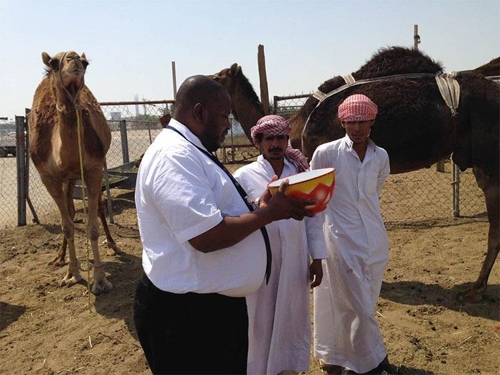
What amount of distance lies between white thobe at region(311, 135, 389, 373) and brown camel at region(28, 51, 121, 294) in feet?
9.17

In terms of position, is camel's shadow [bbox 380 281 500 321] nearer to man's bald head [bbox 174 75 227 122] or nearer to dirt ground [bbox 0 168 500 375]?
dirt ground [bbox 0 168 500 375]

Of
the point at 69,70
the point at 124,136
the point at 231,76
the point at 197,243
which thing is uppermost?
the point at 231,76

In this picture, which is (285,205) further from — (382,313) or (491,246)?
(491,246)

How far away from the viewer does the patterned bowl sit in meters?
1.89

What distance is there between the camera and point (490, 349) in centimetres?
361

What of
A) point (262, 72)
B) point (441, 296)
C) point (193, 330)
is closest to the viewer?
point (193, 330)

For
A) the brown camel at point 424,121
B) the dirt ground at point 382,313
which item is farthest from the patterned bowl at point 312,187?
the brown camel at point 424,121

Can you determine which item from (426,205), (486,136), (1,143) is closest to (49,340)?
(486,136)

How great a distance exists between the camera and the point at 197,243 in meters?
1.72

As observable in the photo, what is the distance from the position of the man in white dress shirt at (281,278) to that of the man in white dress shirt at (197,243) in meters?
0.57

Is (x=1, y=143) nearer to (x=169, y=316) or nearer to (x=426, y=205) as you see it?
(x=426, y=205)

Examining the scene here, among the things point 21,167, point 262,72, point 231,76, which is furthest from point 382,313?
point 21,167

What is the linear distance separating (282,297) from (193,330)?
2.62 feet

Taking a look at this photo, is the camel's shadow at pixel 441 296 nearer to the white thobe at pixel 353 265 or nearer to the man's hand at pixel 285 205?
the white thobe at pixel 353 265
